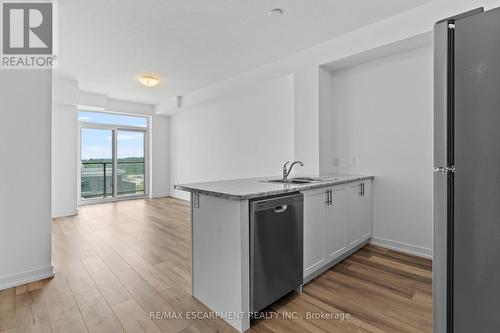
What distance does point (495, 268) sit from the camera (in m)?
0.94

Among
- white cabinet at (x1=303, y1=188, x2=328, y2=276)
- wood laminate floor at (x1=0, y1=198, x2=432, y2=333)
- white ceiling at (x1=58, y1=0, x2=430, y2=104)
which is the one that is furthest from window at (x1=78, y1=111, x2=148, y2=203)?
white cabinet at (x1=303, y1=188, x2=328, y2=276)

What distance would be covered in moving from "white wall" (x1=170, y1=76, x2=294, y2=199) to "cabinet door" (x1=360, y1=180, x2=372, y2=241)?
4.32ft

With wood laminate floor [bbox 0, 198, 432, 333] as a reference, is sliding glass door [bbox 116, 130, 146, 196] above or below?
above

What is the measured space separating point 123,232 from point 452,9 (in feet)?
16.4

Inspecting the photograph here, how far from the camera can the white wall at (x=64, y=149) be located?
5.01m

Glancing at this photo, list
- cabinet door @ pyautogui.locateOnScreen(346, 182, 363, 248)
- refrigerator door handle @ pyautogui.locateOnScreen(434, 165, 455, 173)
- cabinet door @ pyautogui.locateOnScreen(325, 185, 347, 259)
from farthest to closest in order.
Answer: cabinet door @ pyautogui.locateOnScreen(346, 182, 363, 248)
cabinet door @ pyautogui.locateOnScreen(325, 185, 347, 259)
refrigerator door handle @ pyautogui.locateOnScreen(434, 165, 455, 173)

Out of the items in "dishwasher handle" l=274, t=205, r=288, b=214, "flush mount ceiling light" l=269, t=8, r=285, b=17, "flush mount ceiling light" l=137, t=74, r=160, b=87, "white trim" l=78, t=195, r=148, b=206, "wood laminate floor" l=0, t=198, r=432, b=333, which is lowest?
"wood laminate floor" l=0, t=198, r=432, b=333

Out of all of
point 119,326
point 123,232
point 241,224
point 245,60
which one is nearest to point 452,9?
point 245,60

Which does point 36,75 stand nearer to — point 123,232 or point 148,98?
point 123,232

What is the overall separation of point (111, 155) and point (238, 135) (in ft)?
12.9

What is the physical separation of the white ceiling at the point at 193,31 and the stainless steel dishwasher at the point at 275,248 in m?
2.07

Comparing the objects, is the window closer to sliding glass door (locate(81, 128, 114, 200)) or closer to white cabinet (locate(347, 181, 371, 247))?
sliding glass door (locate(81, 128, 114, 200))

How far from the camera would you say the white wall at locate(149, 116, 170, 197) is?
7.37m

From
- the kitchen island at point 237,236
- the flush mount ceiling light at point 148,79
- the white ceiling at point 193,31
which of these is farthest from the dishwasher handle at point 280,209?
the flush mount ceiling light at point 148,79
